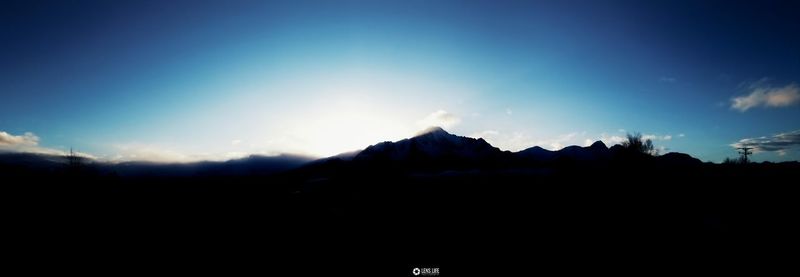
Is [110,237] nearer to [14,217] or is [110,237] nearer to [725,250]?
[14,217]

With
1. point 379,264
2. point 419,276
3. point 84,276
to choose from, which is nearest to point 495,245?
point 419,276

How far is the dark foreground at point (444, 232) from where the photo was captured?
9.56 meters

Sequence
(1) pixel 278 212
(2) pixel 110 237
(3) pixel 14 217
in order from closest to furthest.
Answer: (2) pixel 110 237 → (3) pixel 14 217 → (1) pixel 278 212

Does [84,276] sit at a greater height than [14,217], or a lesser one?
lesser

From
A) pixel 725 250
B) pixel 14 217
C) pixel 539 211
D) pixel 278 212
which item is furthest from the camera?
pixel 278 212

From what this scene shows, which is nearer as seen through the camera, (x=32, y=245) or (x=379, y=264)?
(x=379, y=264)

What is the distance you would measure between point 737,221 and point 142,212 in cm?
2933

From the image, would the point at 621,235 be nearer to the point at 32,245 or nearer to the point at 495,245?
the point at 495,245

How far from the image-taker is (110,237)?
1265 cm

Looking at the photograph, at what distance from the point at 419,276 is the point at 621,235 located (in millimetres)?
8250

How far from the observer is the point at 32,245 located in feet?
37.8

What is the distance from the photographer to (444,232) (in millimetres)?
12430

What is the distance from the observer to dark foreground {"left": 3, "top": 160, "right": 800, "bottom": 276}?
31.4 feet

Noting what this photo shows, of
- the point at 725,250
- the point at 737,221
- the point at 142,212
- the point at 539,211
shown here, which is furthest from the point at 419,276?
the point at 142,212
